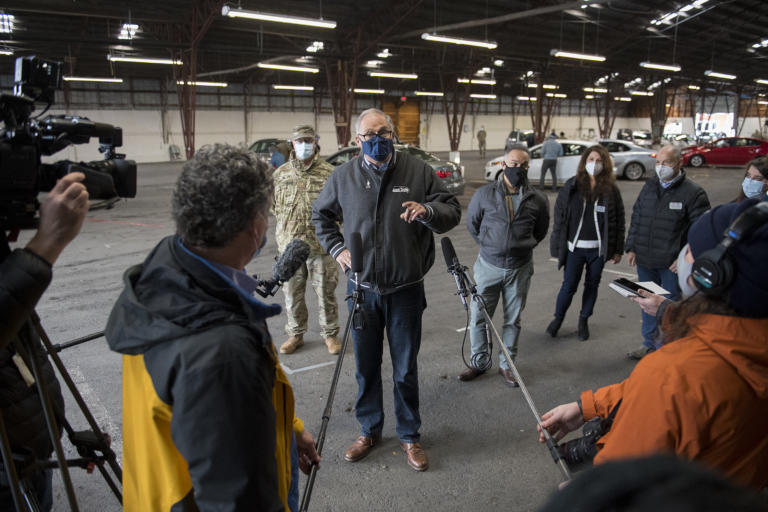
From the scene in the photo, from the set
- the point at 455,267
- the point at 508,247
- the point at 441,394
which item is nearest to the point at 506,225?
the point at 508,247

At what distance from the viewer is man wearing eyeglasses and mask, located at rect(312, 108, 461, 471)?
3.07m

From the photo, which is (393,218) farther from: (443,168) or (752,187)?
(443,168)

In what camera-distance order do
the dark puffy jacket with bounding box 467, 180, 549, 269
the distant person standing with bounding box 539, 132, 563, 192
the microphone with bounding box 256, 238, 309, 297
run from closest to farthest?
the microphone with bounding box 256, 238, 309, 297 → the dark puffy jacket with bounding box 467, 180, 549, 269 → the distant person standing with bounding box 539, 132, 563, 192

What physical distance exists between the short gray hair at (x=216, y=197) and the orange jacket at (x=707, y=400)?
109 centimetres

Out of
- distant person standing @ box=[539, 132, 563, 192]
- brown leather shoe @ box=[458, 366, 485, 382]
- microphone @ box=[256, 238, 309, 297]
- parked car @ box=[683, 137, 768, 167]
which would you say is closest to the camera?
microphone @ box=[256, 238, 309, 297]

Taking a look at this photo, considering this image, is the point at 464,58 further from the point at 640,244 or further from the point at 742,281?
the point at 742,281

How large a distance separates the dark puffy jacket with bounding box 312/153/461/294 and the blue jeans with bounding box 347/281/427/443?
93 millimetres

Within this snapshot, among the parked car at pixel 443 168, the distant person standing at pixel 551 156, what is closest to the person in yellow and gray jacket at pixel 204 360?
the parked car at pixel 443 168

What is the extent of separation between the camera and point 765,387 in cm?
122

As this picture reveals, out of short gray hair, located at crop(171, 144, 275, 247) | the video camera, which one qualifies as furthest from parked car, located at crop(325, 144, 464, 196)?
short gray hair, located at crop(171, 144, 275, 247)

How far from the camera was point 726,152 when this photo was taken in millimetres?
22375

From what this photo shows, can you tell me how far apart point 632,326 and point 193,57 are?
1620cm

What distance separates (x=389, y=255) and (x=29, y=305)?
192cm

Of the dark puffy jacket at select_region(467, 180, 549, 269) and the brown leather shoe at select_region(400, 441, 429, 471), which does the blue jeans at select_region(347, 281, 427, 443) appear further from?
the dark puffy jacket at select_region(467, 180, 549, 269)
